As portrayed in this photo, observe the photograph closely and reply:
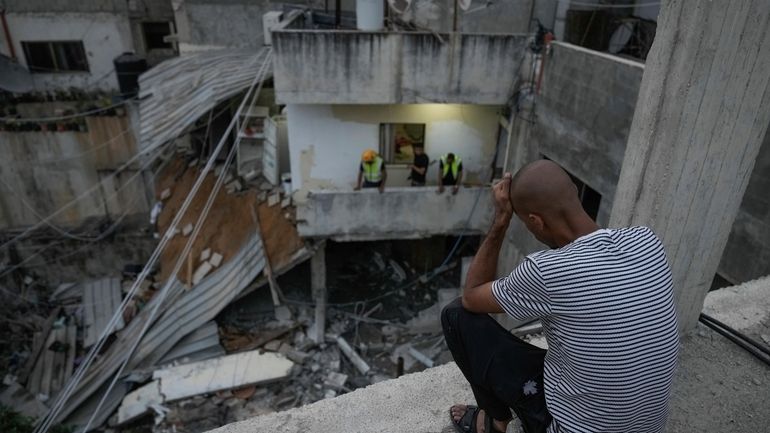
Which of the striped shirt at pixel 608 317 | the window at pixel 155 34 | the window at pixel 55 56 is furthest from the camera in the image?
the window at pixel 155 34

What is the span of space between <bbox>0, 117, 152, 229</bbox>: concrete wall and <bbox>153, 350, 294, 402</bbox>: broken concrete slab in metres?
6.21

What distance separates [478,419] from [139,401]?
8709mm

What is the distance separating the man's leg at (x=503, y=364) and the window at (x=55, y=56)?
58.4 feet

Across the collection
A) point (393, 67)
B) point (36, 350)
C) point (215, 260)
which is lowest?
point (36, 350)

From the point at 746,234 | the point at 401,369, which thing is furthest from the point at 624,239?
the point at 401,369

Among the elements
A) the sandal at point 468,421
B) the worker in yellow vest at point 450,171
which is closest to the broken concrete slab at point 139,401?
the worker in yellow vest at point 450,171

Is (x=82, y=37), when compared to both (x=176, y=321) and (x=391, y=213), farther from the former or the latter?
(x=391, y=213)

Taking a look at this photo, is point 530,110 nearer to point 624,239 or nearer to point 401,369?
Answer: point 401,369

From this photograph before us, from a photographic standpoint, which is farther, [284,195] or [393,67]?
[284,195]

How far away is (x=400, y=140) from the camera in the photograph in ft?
35.4

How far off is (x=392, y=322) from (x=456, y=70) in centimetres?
548

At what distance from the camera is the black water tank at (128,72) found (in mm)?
14727

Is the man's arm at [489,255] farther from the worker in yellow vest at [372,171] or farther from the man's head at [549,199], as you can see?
the worker in yellow vest at [372,171]

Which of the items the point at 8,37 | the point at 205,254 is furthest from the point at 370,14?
the point at 8,37
